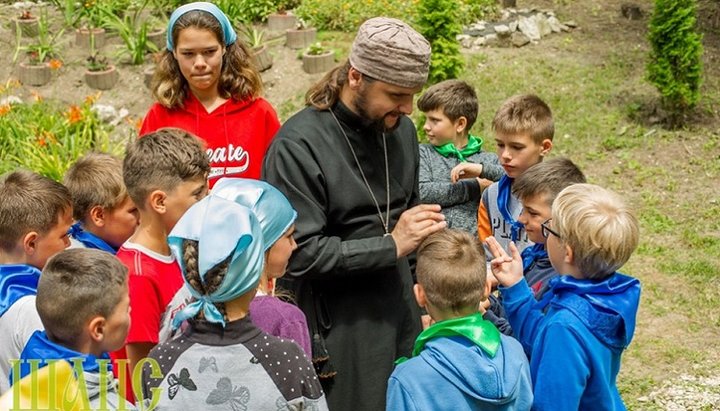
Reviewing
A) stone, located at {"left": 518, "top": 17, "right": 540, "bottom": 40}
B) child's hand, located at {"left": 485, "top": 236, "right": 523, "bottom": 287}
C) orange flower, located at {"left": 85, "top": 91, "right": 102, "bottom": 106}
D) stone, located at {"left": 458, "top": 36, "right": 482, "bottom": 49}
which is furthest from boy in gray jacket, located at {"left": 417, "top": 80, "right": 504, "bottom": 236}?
stone, located at {"left": 518, "top": 17, "right": 540, "bottom": 40}

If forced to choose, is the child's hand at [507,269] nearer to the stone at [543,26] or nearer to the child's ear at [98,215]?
the child's ear at [98,215]

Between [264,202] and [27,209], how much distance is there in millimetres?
1122

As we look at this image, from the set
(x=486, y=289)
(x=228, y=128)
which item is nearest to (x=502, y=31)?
(x=228, y=128)

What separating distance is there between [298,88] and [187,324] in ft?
24.8

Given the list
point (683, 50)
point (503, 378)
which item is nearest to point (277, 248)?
point (503, 378)

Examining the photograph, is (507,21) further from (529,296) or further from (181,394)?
(181,394)

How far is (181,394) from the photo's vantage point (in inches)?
109

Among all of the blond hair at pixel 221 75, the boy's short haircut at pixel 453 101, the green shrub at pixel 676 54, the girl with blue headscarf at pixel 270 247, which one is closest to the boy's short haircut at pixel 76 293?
the girl with blue headscarf at pixel 270 247

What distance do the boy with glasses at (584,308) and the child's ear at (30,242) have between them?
6.16ft

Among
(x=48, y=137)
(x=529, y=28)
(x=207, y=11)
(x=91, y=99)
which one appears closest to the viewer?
(x=207, y=11)

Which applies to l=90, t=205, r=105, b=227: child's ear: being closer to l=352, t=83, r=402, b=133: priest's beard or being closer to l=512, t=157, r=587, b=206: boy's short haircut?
l=352, t=83, r=402, b=133: priest's beard

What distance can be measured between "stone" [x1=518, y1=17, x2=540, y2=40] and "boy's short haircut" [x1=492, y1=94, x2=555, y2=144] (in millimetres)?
7073

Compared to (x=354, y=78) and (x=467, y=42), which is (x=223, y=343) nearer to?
(x=354, y=78)

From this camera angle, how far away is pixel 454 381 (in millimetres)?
3088
